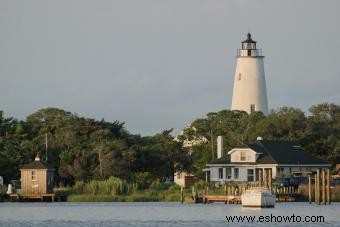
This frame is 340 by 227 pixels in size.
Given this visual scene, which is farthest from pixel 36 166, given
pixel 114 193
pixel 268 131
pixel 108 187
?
pixel 268 131

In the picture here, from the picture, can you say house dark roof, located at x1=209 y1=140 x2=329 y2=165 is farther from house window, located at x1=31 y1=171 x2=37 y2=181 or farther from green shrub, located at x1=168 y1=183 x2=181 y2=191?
house window, located at x1=31 y1=171 x2=37 y2=181

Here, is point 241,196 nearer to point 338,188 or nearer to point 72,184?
point 338,188

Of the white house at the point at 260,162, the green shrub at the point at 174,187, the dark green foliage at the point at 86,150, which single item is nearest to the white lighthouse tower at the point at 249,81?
the dark green foliage at the point at 86,150

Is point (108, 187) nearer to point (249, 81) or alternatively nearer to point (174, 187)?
point (174, 187)

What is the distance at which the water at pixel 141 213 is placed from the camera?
7594 centimetres

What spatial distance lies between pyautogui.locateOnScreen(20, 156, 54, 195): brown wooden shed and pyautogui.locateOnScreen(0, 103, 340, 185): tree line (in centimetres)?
555

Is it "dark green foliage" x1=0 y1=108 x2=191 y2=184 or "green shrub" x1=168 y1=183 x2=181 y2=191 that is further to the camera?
"dark green foliage" x1=0 y1=108 x2=191 y2=184

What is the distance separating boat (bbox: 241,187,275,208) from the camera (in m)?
90.6

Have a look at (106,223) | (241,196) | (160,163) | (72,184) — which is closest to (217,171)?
(160,163)

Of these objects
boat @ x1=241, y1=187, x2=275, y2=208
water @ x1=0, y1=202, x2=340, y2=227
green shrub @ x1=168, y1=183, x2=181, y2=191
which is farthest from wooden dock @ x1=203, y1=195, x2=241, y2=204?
green shrub @ x1=168, y1=183, x2=181, y2=191

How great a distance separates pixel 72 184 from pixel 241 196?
21.0 m

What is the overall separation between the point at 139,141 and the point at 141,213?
34688 millimetres

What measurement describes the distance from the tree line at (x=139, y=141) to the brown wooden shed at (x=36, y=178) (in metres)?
5.55

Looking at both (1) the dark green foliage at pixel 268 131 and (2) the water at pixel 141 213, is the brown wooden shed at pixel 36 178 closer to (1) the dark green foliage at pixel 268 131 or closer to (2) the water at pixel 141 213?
(2) the water at pixel 141 213
